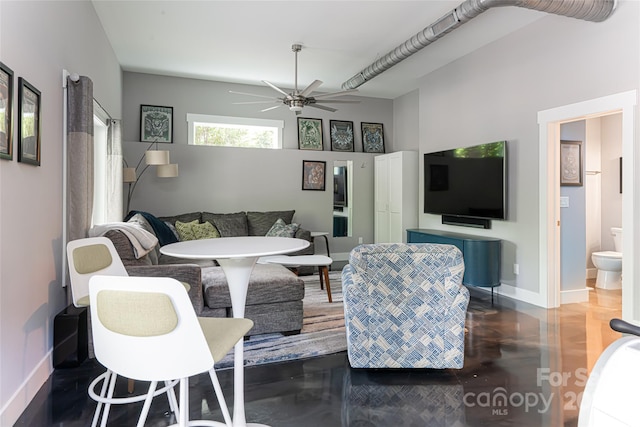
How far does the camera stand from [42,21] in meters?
2.28

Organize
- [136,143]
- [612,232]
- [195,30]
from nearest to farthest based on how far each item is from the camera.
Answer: [195,30], [612,232], [136,143]

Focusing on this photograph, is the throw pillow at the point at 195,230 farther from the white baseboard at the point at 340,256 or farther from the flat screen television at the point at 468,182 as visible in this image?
the flat screen television at the point at 468,182

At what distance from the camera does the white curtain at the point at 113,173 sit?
A: 4293 millimetres

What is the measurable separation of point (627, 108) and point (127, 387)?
166 inches

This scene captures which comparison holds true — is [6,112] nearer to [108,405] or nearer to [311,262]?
[108,405]

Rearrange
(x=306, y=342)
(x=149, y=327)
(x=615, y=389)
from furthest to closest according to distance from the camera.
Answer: (x=306, y=342), (x=149, y=327), (x=615, y=389)

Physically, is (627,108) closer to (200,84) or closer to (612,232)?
(612,232)

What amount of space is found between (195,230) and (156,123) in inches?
75.9

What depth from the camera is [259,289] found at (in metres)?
2.97

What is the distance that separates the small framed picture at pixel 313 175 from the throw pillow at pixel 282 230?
1.13 meters

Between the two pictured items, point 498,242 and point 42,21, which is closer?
point 42,21

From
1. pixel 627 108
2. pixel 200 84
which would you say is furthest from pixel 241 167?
pixel 627 108

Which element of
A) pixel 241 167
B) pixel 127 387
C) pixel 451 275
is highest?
pixel 241 167

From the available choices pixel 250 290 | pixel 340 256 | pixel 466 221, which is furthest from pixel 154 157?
pixel 466 221
